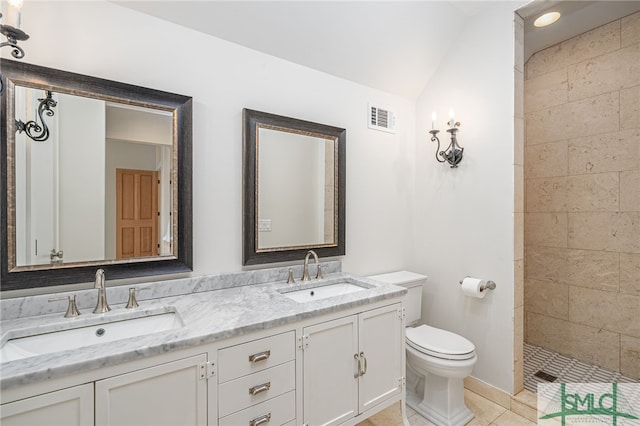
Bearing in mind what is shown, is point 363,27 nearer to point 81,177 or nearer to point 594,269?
point 81,177

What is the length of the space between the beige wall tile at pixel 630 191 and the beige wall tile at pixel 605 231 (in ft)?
0.17

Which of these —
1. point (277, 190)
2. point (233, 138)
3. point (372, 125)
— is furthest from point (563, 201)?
point (233, 138)

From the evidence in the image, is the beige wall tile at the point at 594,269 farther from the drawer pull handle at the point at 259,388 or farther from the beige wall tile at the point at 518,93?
the drawer pull handle at the point at 259,388

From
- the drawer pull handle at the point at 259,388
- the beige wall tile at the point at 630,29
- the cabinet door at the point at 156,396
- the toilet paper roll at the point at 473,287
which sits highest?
the beige wall tile at the point at 630,29

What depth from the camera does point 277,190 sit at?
1.97 m

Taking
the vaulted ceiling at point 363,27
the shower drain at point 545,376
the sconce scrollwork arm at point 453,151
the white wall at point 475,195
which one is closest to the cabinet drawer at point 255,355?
the white wall at point 475,195

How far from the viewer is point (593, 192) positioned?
96.3 inches

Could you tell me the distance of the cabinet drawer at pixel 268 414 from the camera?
122 centimetres

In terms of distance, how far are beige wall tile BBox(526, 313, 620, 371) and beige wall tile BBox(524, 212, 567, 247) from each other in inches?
26.7

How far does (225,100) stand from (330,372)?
1.59 m

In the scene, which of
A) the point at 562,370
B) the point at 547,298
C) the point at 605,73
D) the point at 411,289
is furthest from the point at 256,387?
the point at 605,73

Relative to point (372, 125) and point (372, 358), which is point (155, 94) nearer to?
point (372, 125)

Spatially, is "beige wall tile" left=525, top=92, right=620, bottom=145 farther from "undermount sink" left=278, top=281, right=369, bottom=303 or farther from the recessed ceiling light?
"undermount sink" left=278, top=281, right=369, bottom=303

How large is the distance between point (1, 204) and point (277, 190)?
126cm
